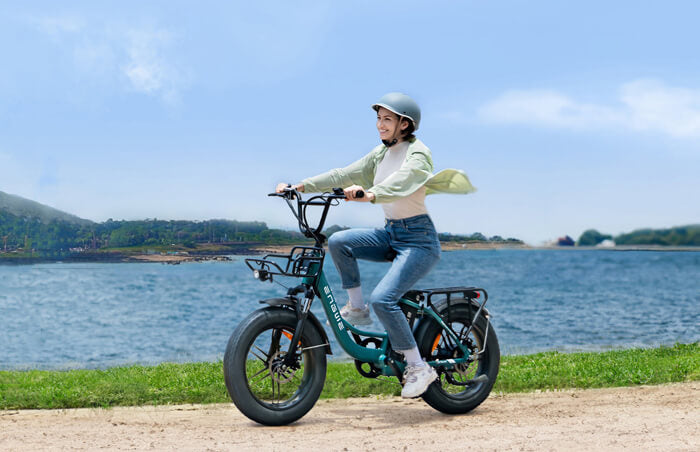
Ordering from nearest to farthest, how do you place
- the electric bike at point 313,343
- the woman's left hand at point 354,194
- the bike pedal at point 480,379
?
1. the woman's left hand at point 354,194
2. the electric bike at point 313,343
3. the bike pedal at point 480,379

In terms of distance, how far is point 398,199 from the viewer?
5520 millimetres

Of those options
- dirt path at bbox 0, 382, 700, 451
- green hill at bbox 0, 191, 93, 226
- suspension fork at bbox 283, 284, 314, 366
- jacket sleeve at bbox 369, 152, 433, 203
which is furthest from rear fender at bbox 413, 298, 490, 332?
green hill at bbox 0, 191, 93, 226

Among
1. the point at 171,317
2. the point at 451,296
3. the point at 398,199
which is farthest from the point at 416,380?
the point at 171,317

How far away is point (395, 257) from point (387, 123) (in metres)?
1.11

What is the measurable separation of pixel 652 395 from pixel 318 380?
3446 millimetres

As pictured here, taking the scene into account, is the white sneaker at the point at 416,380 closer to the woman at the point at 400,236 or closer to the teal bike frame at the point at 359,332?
the woman at the point at 400,236

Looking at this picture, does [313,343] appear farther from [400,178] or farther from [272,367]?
[400,178]

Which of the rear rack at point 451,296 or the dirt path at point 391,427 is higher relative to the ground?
the rear rack at point 451,296

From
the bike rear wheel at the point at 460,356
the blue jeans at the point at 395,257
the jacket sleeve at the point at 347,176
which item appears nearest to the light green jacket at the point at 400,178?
the jacket sleeve at the point at 347,176

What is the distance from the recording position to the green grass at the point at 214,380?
683 centimetres

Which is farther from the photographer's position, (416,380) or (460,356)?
(460,356)

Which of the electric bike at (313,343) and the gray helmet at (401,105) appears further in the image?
the gray helmet at (401,105)

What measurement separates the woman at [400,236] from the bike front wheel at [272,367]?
58cm

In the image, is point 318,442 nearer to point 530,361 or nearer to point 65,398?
point 65,398
